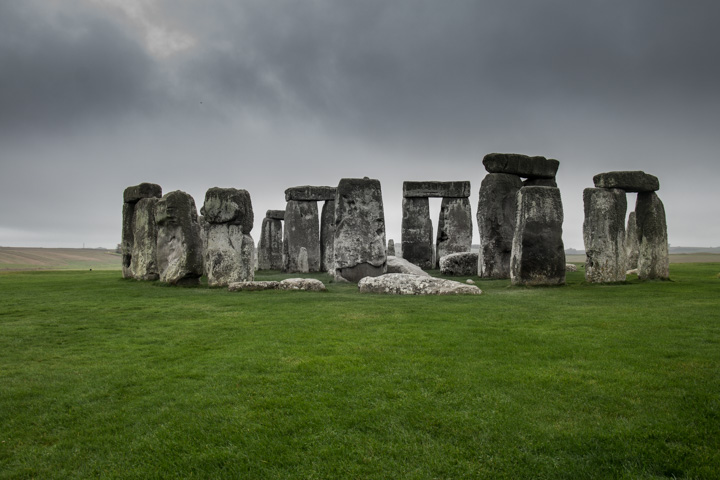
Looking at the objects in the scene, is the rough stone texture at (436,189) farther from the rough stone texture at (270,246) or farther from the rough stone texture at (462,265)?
the rough stone texture at (270,246)

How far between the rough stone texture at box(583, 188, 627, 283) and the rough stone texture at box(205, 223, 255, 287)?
29.3 feet

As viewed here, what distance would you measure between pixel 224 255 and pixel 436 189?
38.7ft

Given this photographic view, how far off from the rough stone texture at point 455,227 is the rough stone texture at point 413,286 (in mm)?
10503

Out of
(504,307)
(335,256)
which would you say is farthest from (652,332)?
(335,256)

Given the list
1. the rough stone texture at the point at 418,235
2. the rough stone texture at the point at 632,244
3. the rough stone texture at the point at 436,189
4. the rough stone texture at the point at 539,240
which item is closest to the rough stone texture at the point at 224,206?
the rough stone texture at the point at 539,240

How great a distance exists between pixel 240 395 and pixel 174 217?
9.85 metres

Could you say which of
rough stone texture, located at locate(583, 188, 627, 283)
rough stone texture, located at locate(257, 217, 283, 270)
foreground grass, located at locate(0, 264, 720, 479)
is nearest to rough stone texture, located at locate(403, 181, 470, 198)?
rough stone texture, located at locate(257, 217, 283, 270)

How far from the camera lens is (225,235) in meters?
12.3

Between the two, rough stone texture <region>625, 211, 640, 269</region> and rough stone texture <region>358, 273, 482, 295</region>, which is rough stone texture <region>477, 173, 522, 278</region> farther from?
rough stone texture <region>358, 273, 482, 295</region>

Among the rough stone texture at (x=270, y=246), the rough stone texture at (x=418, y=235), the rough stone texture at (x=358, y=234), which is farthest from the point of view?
the rough stone texture at (x=270, y=246)

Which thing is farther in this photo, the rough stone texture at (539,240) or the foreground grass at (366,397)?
the rough stone texture at (539,240)

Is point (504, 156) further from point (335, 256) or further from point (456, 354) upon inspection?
point (456, 354)

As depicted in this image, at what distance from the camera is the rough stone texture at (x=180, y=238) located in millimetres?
12445

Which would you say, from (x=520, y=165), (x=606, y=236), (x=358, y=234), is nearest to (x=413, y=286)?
(x=358, y=234)
